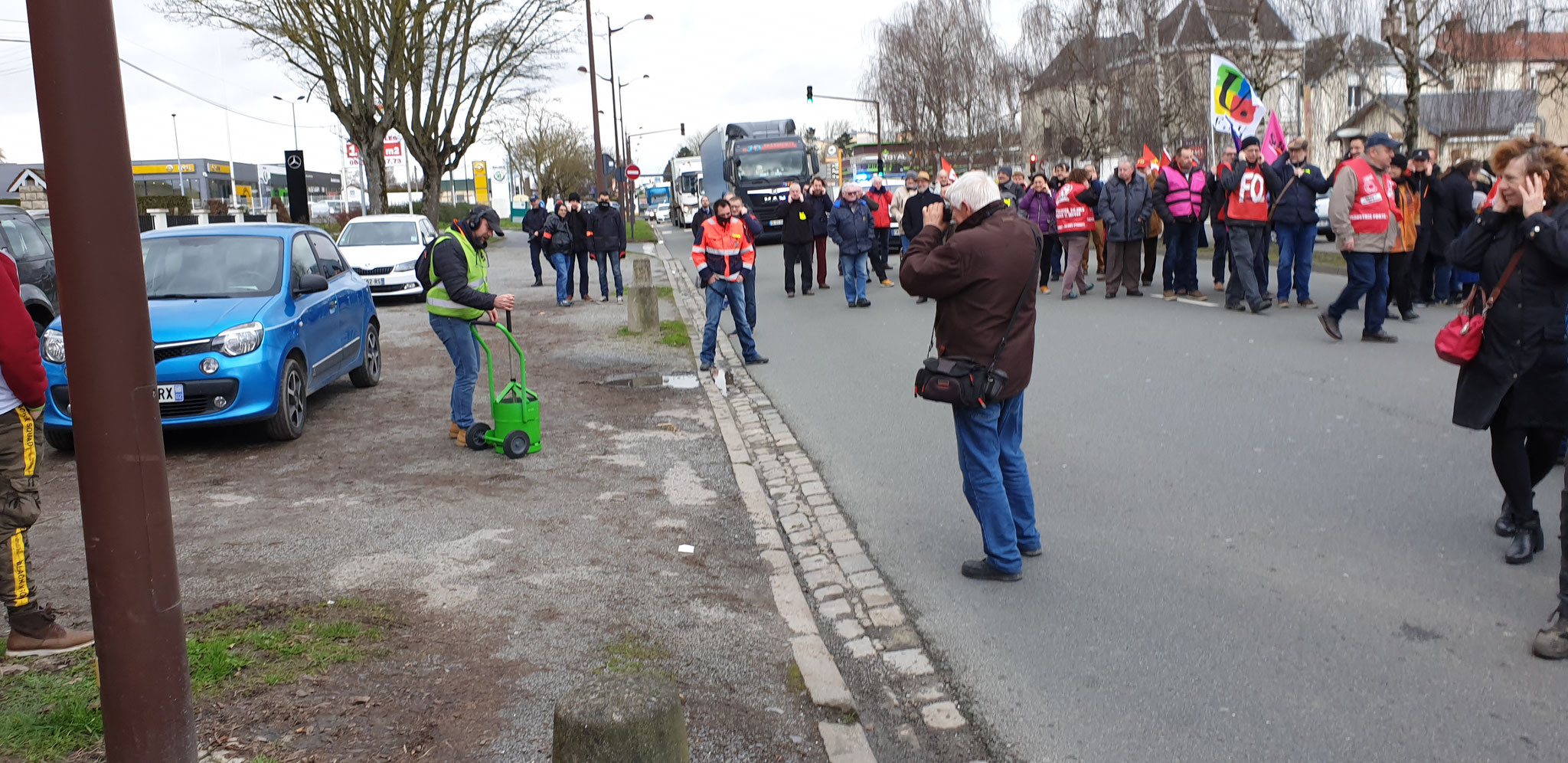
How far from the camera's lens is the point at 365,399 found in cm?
1091

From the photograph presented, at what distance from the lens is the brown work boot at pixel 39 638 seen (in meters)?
4.57

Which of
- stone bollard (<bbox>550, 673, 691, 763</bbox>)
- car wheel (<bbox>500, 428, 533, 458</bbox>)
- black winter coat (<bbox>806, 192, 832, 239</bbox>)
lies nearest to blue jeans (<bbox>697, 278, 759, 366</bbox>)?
car wheel (<bbox>500, 428, 533, 458</bbox>)

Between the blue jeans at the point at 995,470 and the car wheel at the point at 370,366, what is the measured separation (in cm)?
748

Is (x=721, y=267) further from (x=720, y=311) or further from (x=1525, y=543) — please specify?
(x=1525, y=543)

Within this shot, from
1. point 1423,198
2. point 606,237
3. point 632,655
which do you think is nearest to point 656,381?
point 632,655

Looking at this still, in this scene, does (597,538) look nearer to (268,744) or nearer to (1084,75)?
(268,744)

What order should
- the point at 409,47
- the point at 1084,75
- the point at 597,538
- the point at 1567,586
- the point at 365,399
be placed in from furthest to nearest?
1. the point at 1084,75
2. the point at 409,47
3. the point at 365,399
4. the point at 597,538
5. the point at 1567,586

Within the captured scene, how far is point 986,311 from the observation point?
531 centimetres

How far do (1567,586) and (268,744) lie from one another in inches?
174

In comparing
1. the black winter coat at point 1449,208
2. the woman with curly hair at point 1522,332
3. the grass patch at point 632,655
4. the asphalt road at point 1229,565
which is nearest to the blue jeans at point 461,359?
the asphalt road at point 1229,565

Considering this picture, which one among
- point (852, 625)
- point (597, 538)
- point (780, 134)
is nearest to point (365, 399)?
point (597, 538)

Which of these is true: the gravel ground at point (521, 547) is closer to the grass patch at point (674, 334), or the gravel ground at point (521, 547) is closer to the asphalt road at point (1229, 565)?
the asphalt road at point (1229, 565)

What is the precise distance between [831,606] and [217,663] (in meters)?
2.44

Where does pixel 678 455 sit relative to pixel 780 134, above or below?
below
